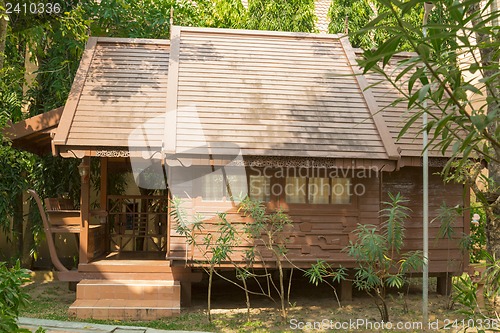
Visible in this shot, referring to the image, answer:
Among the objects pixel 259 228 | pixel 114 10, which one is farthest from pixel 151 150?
pixel 114 10

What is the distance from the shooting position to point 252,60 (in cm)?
1175

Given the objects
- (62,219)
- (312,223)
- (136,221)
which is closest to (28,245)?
(136,221)

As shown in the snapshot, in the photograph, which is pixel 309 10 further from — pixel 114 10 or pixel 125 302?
pixel 125 302

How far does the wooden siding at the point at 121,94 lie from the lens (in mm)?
9734

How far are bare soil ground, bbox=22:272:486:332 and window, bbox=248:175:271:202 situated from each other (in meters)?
1.85

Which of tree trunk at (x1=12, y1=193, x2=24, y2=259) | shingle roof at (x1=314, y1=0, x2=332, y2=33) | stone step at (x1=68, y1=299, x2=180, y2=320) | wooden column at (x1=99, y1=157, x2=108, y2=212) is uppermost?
shingle roof at (x1=314, y1=0, x2=332, y2=33)

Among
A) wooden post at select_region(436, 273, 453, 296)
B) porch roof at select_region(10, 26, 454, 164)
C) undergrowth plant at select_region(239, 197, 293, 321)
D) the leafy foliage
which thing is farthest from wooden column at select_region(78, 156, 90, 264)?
the leafy foliage

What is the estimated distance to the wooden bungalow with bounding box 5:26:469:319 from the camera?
9516 millimetres

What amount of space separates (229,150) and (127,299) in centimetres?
285

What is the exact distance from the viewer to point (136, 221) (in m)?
12.7

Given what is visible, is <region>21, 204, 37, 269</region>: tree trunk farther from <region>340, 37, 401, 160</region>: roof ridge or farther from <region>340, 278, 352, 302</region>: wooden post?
<region>340, 37, 401, 160</region>: roof ridge

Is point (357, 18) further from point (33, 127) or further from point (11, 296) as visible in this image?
point (11, 296)

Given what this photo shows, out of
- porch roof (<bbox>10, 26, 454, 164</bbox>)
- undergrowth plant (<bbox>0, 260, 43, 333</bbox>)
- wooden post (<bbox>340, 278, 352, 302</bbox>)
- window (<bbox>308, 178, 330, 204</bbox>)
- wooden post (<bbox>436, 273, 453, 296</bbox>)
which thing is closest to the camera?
undergrowth plant (<bbox>0, 260, 43, 333</bbox>)

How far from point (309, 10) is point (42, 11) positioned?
8.01m
